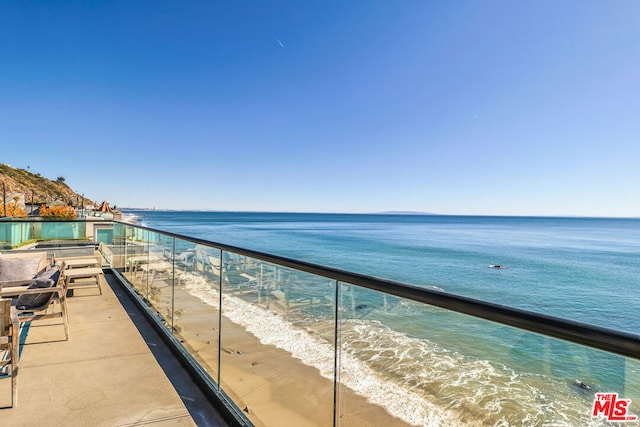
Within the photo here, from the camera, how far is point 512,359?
3.24 ft

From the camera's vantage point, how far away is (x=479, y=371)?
149 cm

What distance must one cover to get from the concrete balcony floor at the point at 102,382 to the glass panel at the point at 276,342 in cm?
28

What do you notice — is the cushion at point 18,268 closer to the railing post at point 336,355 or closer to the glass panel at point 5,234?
the glass panel at point 5,234

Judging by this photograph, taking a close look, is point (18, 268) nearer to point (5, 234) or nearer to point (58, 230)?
point (5, 234)

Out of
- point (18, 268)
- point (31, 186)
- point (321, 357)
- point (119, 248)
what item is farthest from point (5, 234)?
point (31, 186)

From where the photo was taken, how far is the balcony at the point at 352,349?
81cm

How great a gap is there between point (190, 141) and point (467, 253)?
67.2 feet

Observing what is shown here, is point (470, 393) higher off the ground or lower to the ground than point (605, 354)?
lower

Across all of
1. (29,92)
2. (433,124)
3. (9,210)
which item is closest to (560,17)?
(433,124)

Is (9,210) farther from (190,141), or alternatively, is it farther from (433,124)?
(433,124)

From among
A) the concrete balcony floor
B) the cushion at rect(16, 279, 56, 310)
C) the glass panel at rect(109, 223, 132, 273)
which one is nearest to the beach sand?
the concrete balcony floor

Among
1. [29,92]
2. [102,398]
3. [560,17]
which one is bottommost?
[102,398]

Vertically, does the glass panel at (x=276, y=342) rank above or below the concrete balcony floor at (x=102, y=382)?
above

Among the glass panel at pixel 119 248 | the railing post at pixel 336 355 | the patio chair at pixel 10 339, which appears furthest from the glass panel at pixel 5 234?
the railing post at pixel 336 355
